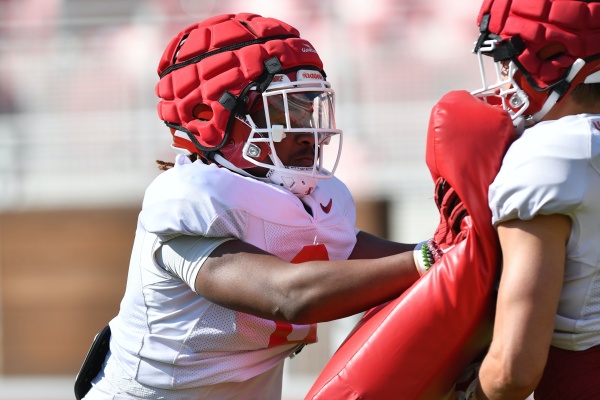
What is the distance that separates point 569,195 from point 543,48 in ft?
1.12

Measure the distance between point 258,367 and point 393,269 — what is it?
1.67ft

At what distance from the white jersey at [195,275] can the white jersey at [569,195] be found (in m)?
0.62

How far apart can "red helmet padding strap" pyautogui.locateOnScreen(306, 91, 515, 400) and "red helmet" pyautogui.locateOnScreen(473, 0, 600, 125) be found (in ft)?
0.30

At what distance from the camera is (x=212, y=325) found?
2068 mm

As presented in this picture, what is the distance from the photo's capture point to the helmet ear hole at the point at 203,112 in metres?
2.22

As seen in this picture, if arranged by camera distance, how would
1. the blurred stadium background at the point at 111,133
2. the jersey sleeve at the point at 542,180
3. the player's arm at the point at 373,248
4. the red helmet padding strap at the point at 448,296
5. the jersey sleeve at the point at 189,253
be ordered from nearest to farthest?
1. the jersey sleeve at the point at 542,180
2. the red helmet padding strap at the point at 448,296
3. the jersey sleeve at the point at 189,253
4. the player's arm at the point at 373,248
5. the blurred stadium background at the point at 111,133

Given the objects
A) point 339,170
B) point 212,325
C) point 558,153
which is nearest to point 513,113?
point 558,153

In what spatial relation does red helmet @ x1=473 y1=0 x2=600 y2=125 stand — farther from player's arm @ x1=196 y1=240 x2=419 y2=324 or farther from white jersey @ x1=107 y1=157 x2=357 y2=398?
white jersey @ x1=107 y1=157 x2=357 y2=398

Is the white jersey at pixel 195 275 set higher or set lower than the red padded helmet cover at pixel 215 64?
lower

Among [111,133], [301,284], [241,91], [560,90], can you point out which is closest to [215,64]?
[241,91]

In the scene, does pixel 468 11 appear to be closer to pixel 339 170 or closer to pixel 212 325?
pixel 339 170

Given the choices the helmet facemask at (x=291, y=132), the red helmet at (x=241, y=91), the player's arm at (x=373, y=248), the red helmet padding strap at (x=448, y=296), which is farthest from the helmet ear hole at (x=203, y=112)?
the red helmet padding strap at (x=448, y=296)

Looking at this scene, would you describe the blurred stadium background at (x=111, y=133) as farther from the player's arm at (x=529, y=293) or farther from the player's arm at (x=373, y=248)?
the player's arm at (x=529, y=293)

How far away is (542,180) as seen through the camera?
5.00 feet
